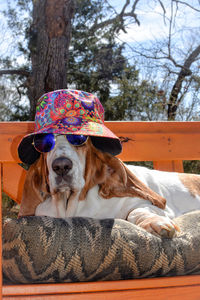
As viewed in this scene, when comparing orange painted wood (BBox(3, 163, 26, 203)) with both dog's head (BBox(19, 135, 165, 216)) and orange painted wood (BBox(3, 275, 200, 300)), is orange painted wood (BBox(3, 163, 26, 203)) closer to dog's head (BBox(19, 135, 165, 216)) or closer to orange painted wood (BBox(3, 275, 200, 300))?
dog's head (BBox(19, 135, 165, 216))

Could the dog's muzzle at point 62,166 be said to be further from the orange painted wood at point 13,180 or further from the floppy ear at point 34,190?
the orange painted wood at point 13,180

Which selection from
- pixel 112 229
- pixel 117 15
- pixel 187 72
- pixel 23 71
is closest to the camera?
pixel 112 229

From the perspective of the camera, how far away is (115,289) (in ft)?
3.51

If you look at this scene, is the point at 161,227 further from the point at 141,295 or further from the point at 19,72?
the point at 19,72

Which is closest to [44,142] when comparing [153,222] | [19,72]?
[153,222]

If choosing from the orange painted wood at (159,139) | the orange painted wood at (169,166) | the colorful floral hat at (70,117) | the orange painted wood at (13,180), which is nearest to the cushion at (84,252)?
the colorful floral hat at (70,117)

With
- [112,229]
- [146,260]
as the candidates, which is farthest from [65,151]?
[146,260]

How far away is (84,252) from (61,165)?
57 cm

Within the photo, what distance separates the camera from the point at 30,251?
101cm

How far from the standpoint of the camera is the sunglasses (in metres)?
1.63

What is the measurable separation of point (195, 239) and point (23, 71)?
17.5 ft

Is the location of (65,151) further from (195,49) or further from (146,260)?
(195,49)

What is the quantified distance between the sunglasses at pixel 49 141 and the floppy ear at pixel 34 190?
90mm

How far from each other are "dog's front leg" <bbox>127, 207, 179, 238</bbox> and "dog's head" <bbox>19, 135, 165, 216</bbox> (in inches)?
4.6
